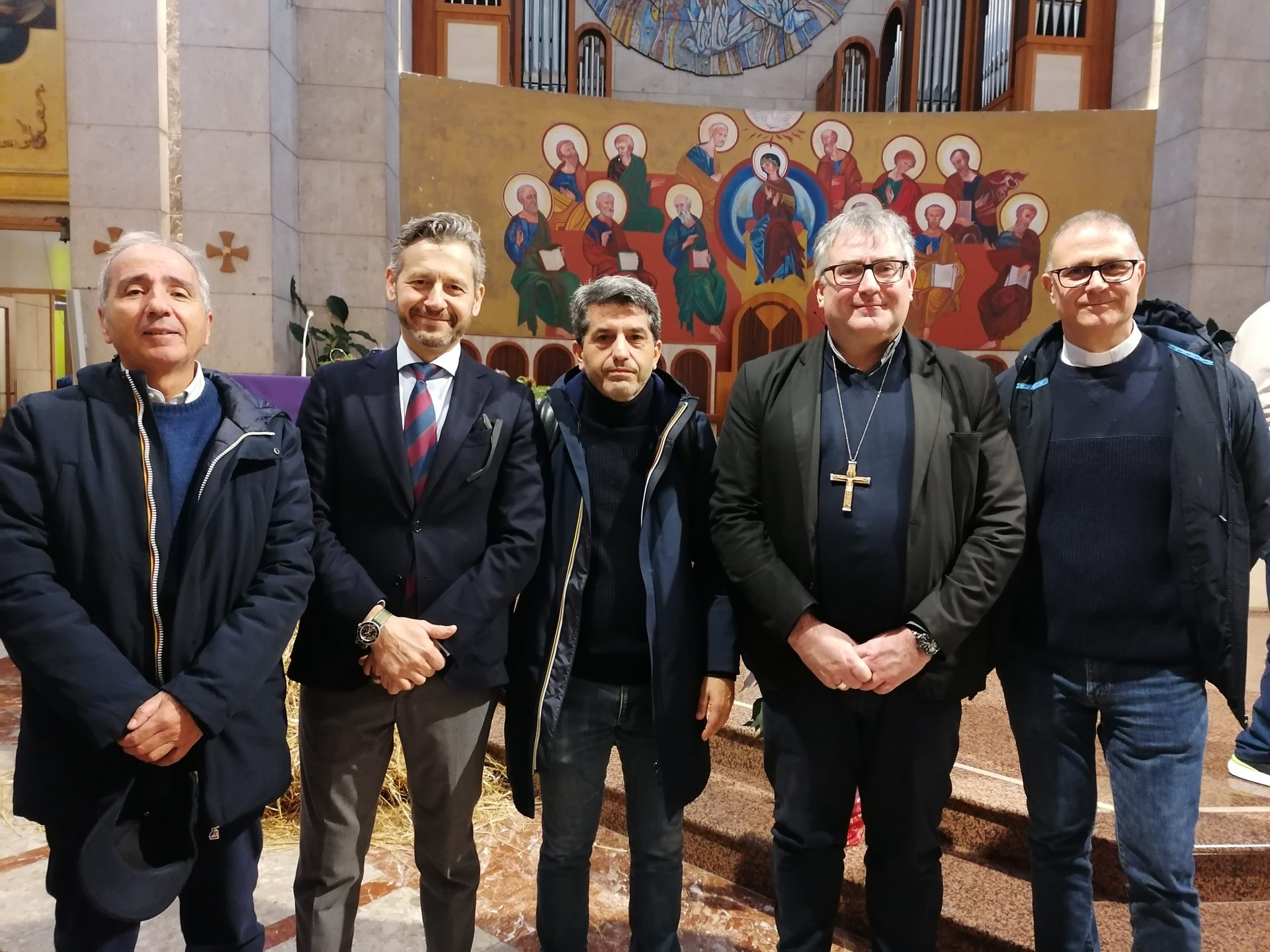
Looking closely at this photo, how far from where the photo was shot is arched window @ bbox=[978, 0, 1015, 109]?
8.70m

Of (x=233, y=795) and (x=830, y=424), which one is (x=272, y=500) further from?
(x=830, y=424)

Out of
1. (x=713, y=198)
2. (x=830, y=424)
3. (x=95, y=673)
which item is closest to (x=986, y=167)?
(x=713, y=198)

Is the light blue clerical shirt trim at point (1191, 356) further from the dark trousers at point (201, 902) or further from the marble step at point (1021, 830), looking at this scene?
the dark trousers at point (201, 902)

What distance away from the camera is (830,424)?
189cm

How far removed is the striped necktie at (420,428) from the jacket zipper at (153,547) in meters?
0.48

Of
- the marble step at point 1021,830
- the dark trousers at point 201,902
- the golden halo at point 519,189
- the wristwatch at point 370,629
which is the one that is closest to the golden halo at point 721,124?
the golden halo at point 519,189

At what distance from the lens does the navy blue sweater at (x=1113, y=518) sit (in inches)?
72.4

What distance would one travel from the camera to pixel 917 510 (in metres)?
1.80

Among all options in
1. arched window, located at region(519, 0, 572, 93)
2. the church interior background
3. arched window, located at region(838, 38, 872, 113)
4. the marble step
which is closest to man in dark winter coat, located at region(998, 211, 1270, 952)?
the marble step

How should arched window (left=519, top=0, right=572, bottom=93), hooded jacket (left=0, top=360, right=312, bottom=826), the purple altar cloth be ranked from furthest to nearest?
arched window (left=519, top=0, right=572, bottom=93), the purple altar cloth, hooded jacket (left=0, top=360, right=312, bottom=826)

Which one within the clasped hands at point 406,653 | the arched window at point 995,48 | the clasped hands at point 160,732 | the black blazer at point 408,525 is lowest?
the clasped hands at point 160,732

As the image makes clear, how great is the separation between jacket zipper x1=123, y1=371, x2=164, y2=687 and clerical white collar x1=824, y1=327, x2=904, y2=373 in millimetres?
1404

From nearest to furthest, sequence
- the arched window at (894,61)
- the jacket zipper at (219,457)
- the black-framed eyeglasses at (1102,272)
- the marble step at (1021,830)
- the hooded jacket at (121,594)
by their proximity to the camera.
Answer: the hooded jacket at (121,594)
the jacket zipper at (219,457)
the black-framed eyeglasses at (1102,272)
the marble step at (1021,830)
the arched window at (894,61)

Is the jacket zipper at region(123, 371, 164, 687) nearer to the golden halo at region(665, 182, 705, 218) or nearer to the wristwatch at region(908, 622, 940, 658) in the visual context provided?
the wristwatch at region(908, 622, 940, 658)
